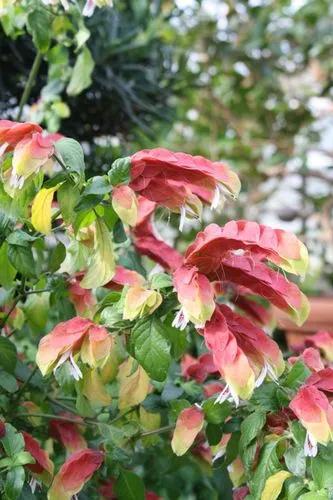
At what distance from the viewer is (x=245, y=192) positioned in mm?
2715

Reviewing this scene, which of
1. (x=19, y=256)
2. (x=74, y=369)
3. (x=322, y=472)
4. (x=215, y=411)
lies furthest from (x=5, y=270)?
(x=322, y=472)

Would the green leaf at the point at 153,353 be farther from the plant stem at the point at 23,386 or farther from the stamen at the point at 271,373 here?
the plant stem at the point at 23,386

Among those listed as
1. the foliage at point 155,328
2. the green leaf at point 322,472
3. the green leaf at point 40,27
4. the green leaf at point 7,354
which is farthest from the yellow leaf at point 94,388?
the green leaf at point 40,27

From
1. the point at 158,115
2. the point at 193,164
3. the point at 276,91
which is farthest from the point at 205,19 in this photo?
the point at 193,164

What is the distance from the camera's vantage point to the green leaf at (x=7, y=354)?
2.60 ft

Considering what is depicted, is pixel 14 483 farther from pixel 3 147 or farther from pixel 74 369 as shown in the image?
pixel 3 147

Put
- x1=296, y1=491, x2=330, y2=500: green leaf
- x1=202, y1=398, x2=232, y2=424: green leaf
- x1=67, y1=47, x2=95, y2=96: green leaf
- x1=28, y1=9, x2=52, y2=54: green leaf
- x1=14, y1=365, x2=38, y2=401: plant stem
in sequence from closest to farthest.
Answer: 1. x1=296, y1=491, x2=330, y2=500: green leaf
2. x1=202, y1=398, x2=232, y2=424: green leaf
3. x1=14, y1=365, x2=38, y2=401: plant stem
4. x1=28, y1=9, x2=52, y2=54: green leaf
5. x1=67, y1=47, x2=95, y2=96: green leaf

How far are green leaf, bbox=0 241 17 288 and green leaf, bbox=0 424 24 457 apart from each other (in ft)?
0.48

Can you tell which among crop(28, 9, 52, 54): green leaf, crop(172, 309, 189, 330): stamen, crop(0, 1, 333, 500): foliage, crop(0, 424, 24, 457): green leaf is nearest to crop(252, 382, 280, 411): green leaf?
crop(0, 1, 333, 500): foliage

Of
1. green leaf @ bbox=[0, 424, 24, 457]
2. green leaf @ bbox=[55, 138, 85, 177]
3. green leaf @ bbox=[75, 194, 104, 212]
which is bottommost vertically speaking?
green leaf @ bbox=[0, 424, 24, 457]

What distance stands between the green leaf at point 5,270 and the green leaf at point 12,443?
15 cm

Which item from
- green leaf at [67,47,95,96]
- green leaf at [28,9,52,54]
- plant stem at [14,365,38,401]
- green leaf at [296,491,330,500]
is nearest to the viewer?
green leaf at [296,491,330,500]

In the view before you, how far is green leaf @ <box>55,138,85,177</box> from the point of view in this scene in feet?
2.16

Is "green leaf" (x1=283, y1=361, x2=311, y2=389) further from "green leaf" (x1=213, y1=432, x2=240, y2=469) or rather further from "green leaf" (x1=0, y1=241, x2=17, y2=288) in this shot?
"green leaf" (x1=0, y1=241, x2=17, y2=288)
